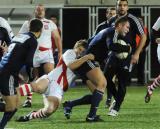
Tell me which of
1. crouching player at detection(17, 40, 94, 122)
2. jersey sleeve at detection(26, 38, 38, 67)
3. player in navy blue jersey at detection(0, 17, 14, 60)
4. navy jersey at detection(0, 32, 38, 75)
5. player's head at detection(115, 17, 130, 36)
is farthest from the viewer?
player in navy blue jersey at detection(0, 17, 14, 60)

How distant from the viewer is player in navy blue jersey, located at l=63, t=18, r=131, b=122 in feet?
39.5

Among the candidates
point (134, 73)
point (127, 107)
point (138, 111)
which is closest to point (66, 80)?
point (138, 111)

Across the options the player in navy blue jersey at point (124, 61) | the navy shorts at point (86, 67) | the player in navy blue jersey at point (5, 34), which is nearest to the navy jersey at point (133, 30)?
the player in navy blue jersey at point (124, 61)

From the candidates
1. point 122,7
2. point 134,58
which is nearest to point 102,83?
point 134,58

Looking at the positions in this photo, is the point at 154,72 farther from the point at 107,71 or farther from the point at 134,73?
the point at 107,71

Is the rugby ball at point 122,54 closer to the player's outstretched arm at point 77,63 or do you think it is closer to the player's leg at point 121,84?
the player's leg at point 121,84

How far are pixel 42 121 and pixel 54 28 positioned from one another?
113 inches

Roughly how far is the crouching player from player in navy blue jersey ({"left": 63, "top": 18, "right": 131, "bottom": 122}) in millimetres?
280

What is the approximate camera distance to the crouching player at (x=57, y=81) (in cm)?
1137

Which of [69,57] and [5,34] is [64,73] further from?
[5,34]

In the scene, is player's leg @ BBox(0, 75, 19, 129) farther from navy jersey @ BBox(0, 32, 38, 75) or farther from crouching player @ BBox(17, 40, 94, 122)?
crouching player @ BBox(17, 40, 94, 122)

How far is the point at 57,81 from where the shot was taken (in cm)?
1155

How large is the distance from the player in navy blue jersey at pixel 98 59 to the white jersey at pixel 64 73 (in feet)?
0.99

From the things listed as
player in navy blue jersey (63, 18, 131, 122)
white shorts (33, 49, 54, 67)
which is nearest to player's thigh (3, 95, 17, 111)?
player in navy blue jersey (63, 18, 131, 122)
